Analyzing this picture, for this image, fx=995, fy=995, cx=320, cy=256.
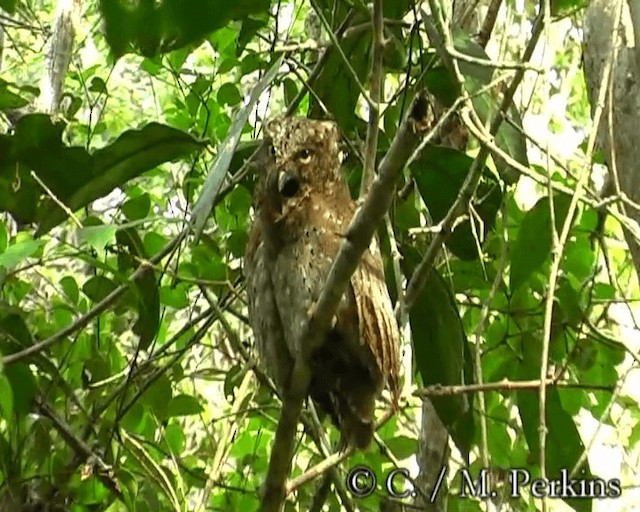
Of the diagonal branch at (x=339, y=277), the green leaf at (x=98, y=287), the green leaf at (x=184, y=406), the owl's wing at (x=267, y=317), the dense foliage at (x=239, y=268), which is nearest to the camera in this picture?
the diagonal branch at (x=339, y=277)

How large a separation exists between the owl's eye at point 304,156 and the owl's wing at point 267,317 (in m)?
0.13

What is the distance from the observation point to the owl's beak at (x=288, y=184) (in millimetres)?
1389

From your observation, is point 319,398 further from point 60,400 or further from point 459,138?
point 60,400

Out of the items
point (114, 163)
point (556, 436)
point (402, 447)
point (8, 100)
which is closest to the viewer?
point (114, 163)

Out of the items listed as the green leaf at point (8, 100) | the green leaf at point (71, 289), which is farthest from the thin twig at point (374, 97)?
the green leaf at point (71, 289)

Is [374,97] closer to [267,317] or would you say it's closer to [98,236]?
[98,236]

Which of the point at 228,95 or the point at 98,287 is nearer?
the point at 98,287

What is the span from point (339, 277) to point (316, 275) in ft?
1.20

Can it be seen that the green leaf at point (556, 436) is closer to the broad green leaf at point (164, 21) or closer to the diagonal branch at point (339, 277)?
the diagonal branch at point (339, 277)

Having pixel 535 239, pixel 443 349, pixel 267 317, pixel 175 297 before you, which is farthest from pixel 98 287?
pixel 535 239

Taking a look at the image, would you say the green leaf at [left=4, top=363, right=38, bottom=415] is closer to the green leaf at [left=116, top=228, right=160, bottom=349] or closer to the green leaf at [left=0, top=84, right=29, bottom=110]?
the green leaf at [left=116, top=228, right=160, bottom=349]

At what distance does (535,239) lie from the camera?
54.9 inches

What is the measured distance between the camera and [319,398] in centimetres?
152

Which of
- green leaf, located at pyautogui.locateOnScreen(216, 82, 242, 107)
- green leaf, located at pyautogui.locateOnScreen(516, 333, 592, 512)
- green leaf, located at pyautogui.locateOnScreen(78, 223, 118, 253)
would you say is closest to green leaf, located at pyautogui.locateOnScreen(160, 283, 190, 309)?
green leaf, located at pyautogui.locateOnScreen(216, 82, 242, 107)
